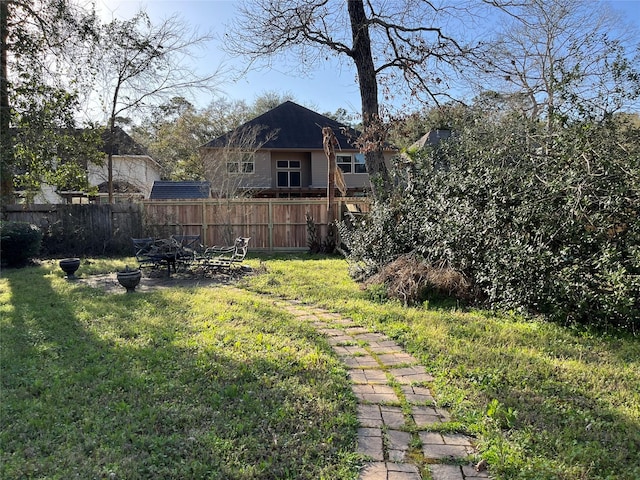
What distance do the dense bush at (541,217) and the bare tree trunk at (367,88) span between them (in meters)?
2.61

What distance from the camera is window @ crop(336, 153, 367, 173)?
22672mm

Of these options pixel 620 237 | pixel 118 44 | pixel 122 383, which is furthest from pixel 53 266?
pixel 620 237

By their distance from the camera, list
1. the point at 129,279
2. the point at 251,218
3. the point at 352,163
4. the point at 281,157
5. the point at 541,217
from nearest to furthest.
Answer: the point at 541,217
the point at 129,279
the point at 251,218
the point at 352,163
the point at 281,157

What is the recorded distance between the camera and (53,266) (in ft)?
32.2

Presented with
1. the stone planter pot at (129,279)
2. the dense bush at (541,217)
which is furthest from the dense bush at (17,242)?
the dense bush at (541,217)

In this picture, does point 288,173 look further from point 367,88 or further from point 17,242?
point 17,242

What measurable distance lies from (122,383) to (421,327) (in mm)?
3288

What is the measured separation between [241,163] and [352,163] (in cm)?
645

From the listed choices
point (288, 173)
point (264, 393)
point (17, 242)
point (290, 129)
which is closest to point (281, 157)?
point (288, 173)

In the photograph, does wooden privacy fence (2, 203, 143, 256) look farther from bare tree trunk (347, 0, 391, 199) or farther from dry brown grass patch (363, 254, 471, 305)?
dry brown grass patch (363, 254, 471, 305)

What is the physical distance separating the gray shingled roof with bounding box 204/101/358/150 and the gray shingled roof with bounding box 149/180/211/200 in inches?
124

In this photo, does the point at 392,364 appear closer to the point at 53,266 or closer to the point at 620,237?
the point at 620,237

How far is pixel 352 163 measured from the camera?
22734mm

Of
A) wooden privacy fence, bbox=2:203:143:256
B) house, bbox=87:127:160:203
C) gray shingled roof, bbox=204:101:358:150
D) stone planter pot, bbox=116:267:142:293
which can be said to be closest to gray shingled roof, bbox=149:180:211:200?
gray shingled roof, bbox=204:101:358:150
